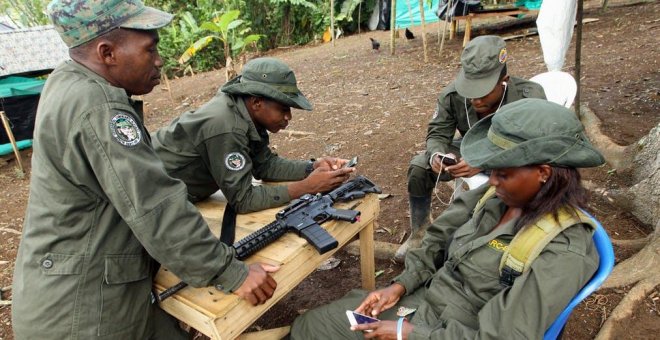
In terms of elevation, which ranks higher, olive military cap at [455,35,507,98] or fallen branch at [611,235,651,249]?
olive military cap at [455,35,507,98]

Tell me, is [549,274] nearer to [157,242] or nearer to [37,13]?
[157,242]

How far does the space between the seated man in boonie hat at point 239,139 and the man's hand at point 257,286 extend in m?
0.75

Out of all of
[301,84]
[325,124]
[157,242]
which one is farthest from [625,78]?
[157,242]

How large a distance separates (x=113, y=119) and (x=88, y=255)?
1.91 ft

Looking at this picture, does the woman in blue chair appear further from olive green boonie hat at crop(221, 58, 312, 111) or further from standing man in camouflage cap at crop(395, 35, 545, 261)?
olive green boonie hat at crop(221, 58, 312, 111)

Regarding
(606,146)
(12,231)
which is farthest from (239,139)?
(12,231)

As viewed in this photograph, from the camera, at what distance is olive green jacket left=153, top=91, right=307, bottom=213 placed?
2.46 meters

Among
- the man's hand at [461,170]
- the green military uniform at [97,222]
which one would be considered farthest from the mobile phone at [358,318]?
the man's hand at [461,170]

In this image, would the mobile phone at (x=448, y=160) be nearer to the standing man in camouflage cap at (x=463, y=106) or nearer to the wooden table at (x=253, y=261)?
the standing man in camouflage cap at (x=463, y=106)

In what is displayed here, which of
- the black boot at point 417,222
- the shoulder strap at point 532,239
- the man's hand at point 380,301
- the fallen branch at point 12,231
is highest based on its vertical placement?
the shoulder strap at point 532,239

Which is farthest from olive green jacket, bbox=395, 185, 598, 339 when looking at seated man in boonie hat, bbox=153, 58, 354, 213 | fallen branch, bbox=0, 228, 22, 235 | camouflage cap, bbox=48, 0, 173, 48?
fallen branch, bbox=0, 228, 22, 235

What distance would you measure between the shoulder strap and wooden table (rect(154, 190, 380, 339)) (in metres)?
0.84

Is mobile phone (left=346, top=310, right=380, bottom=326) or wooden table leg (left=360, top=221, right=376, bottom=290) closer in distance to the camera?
mobile phone (left=346, top=310, right=380, bottom=326)

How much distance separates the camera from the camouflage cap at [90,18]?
151cm
